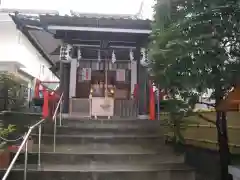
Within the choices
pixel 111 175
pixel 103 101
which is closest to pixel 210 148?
pixel 111 175

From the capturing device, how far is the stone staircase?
5.44 meters

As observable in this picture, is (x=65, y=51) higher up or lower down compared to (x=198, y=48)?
higher up

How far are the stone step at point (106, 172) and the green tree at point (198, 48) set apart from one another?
1.84 meters

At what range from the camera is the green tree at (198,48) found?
158 inches

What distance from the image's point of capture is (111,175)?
546cm

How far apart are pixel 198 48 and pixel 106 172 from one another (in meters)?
3.11

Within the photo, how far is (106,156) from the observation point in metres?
6.19

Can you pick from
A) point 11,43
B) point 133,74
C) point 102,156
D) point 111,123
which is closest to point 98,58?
point 133,74

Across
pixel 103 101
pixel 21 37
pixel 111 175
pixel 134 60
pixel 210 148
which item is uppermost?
pixel 21 37

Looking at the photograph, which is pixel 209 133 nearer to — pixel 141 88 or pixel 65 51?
pixel 141 88

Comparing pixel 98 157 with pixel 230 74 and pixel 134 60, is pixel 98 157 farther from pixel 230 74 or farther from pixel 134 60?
pixel 134 60

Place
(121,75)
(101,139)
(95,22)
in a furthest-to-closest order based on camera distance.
A: (121,75) < (95,22) < (101,139)

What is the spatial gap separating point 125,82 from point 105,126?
180 inches

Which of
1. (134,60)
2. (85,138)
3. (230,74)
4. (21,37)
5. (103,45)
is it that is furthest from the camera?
Answer: (21,37)
